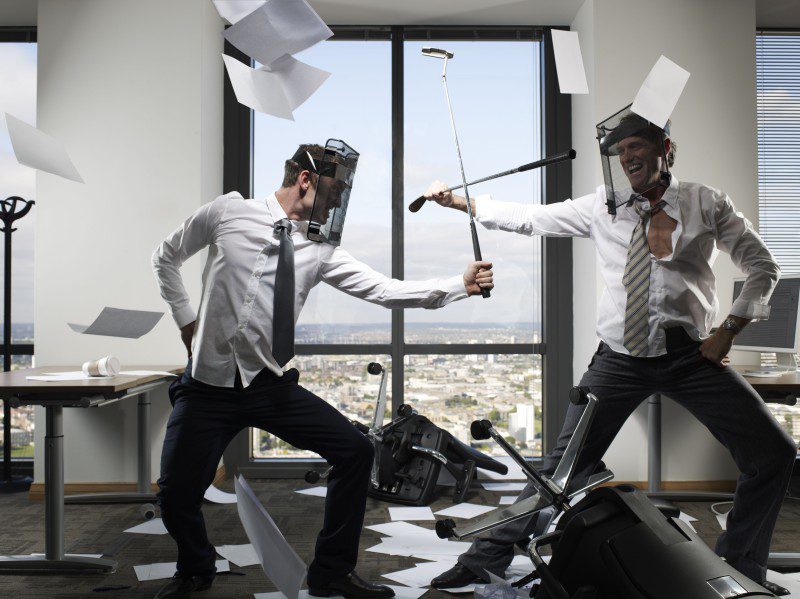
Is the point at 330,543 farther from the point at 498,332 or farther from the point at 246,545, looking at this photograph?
the point at 498,332

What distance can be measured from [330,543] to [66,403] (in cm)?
109

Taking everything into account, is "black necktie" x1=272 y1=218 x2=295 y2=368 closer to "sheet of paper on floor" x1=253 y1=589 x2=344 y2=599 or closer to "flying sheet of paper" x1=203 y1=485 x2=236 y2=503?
"sheet of paper on floor" x1=253 y1=589 x2=344 y2=599

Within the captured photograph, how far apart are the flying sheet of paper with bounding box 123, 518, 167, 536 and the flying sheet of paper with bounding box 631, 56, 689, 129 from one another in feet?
8.41

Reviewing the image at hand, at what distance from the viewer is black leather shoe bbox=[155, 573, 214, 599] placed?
226cm

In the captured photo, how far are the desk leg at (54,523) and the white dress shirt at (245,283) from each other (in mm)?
630

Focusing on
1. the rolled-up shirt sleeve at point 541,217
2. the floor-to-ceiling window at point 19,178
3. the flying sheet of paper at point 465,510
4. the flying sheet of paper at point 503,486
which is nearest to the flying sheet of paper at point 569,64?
the rolled-up shirt sleeve at point 541,217

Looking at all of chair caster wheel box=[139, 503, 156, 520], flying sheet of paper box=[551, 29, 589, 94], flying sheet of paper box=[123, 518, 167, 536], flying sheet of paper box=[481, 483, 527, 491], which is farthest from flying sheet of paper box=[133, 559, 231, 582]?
flying sheet of paper box=[551, 29, 589, 94]

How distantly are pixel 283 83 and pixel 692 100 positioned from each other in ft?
9.10

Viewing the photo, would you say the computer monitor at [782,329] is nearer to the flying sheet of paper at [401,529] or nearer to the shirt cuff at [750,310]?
the shirt cuff at [750,310]

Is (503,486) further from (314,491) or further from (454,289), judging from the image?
(454,289)

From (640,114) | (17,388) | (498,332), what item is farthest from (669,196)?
(17,388)

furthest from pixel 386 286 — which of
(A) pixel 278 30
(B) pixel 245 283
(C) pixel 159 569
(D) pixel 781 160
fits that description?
(D) pixel 781 160

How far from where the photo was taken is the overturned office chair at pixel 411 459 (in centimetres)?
357

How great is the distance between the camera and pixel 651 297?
2.31m
